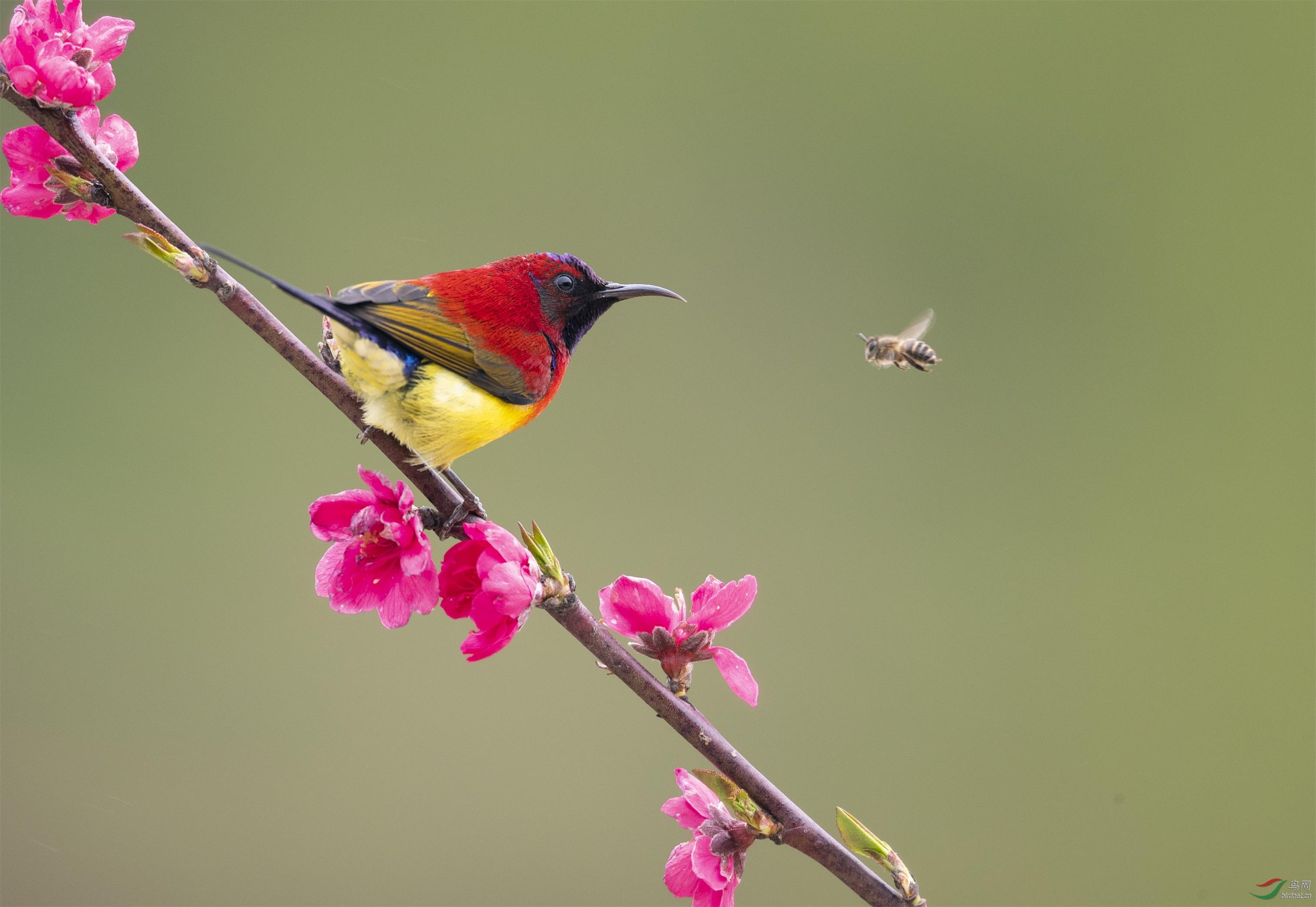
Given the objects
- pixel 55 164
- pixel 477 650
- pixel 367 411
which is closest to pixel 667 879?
pixel 477 650

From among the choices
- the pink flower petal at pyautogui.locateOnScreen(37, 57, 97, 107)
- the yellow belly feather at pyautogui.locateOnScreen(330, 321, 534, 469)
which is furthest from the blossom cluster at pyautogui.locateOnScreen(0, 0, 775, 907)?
the yellow belly feather at pyautogui.locateOnScreen(330, 321, 534, 469)

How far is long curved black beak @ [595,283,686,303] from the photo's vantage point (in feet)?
2.90

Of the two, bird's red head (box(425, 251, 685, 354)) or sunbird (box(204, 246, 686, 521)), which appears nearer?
sunbird (box(204, 246, 686, 521))

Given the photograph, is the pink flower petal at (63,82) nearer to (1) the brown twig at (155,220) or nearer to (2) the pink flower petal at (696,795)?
(1) the brown twig at (155,220)

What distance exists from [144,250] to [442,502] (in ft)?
0.90

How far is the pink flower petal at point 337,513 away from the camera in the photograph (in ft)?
2.27

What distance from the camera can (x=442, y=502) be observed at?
0.75 metres

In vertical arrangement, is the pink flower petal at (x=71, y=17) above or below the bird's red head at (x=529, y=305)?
below

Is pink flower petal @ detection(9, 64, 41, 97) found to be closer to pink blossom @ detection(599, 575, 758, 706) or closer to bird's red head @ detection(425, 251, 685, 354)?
bird's red head @ detection(425, 251, 685, 354)

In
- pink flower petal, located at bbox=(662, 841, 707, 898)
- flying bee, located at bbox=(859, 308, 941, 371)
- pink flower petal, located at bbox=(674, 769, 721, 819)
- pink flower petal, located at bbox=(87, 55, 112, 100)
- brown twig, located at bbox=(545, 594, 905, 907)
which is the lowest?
pink flower petal, located at bbox=(662, 841, 707, 898)

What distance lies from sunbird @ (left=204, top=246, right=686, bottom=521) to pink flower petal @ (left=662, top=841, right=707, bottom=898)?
32cm

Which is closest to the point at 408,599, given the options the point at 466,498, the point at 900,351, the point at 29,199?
the point at 466,498

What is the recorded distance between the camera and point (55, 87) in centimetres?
62

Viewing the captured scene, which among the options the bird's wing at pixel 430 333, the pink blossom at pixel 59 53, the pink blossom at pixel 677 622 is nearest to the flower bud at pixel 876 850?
the pink blossom at pixel 677 622
